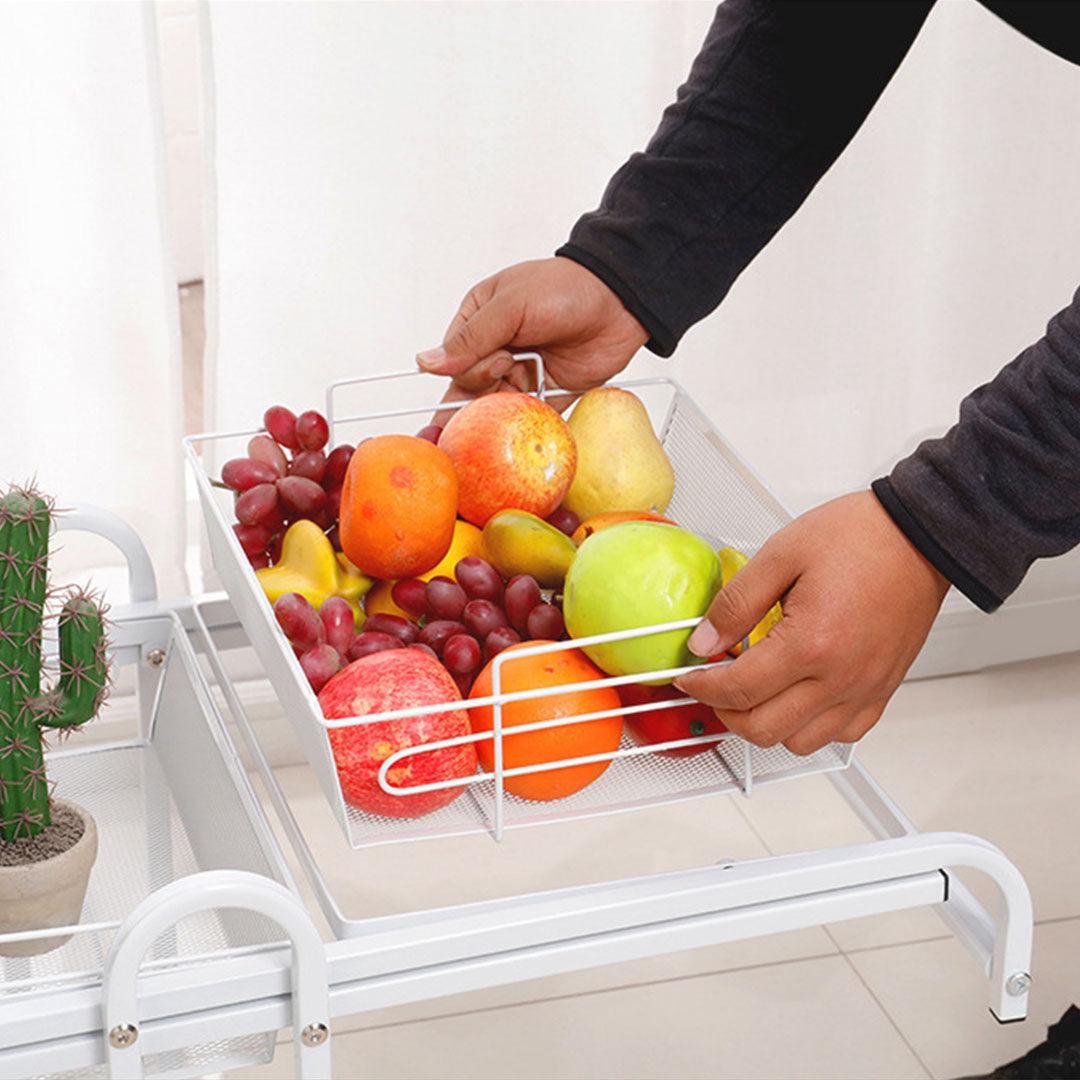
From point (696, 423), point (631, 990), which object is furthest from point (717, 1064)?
point (696, 423)

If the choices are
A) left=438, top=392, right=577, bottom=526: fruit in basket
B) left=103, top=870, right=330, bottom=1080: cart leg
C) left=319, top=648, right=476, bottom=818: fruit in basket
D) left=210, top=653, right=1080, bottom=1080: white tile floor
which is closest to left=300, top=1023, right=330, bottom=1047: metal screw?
left=103, top=870, right=330, bottom=1080: cart leg

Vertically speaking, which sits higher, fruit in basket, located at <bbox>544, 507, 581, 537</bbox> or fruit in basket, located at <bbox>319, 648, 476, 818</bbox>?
fruit in basket, located at <bbox>544, 507, 581, 537</bbox>

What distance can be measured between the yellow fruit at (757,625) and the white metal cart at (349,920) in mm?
60

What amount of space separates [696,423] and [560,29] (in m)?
0.88

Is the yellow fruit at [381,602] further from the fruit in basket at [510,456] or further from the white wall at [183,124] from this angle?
the white wall at [183,124]

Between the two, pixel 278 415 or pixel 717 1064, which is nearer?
pixel 278 415

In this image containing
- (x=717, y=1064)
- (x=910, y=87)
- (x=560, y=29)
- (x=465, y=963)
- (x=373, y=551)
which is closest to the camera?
(x=465, y=963)

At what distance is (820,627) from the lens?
0.80 meters

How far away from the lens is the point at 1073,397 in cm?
79

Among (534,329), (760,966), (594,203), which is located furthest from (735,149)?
(760,966)

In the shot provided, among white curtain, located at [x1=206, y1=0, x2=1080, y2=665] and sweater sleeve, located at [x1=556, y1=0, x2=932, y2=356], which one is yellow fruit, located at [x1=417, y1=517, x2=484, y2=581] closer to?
sweater sleeve, located at [x1=556, y1=0, x2=932, y2=356]

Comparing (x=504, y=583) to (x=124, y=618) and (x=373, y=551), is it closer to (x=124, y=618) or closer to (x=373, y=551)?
(x=373, y=551)

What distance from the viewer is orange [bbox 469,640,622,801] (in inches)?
31.6

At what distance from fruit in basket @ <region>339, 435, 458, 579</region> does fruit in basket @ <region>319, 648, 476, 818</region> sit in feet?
0.35
